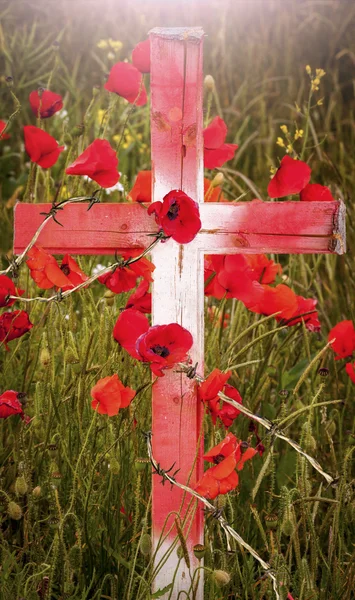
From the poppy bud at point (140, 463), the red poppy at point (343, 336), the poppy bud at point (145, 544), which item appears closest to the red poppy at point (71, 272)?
the poppy bud at point (140, 463)

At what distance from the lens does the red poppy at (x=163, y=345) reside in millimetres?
1161

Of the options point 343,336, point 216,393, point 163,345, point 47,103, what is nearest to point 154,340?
point 163,345

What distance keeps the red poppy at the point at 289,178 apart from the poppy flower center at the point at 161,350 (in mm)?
313

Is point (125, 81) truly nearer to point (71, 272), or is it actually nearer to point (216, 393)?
point (71, 272)

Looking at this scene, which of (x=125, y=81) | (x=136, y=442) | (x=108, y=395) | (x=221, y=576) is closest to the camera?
(x=221, y=576)

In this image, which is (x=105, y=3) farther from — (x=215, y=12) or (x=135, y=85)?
(x=135, y=85)


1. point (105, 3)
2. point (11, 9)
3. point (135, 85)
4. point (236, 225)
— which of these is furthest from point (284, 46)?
point (236, 225)

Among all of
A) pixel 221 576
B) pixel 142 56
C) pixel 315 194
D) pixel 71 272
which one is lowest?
pixel 221 576

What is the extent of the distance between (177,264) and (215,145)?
0.84 ft

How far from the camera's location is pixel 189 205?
119 centimetres

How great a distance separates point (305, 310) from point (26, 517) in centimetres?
68

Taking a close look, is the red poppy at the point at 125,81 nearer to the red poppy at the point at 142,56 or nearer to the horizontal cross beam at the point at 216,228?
the red poppy at the point at 142,56

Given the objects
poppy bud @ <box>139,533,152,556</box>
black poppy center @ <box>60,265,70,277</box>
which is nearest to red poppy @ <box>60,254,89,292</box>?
black poppy center @ <box>60,265,70,277</box>

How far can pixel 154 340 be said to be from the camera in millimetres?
1172
